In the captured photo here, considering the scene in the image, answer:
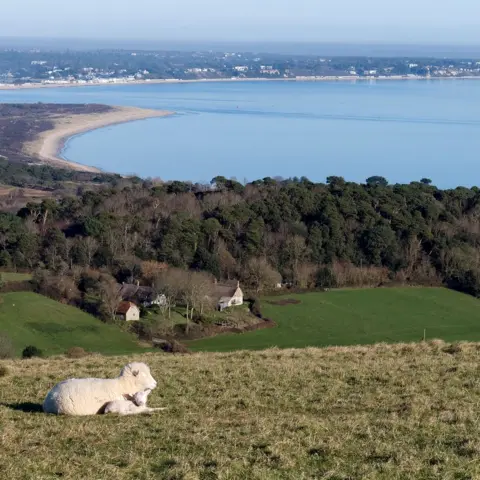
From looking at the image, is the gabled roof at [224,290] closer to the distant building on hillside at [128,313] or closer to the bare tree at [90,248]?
the distant building on hillside at [128,313]

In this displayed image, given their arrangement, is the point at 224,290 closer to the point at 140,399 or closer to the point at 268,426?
the point at 140,399

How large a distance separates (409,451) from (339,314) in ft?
70.7

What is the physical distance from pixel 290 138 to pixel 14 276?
6194cm

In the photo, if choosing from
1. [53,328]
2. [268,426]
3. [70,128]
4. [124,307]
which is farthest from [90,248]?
[70,128]

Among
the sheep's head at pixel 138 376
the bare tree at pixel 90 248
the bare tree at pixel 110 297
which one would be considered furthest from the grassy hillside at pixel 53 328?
the sheep's head at pixel 138 376

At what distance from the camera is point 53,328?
2442 centimetres

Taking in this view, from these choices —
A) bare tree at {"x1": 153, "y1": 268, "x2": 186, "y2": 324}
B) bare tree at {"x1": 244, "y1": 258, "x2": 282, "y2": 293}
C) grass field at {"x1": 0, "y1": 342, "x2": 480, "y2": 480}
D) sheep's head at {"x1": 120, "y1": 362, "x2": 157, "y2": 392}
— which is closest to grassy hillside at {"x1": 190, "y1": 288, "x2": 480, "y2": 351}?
bare tree at {"x1": 244, "y1": 258, "x2": 282, "y2": 293}

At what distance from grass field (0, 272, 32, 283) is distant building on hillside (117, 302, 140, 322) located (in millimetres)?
4902

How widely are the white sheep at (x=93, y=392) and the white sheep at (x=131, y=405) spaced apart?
1.9 inches

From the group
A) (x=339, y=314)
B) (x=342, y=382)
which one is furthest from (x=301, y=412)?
(x=339, y=314)

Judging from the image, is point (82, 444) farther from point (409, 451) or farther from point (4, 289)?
point (4, 289)

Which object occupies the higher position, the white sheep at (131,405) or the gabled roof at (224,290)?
the white sheep at (131,405)

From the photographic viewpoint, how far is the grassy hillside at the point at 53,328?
894 inches

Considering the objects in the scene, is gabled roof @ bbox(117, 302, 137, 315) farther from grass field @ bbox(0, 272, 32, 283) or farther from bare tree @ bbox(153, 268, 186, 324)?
grass field @ bbox(0, 272, 32, 283)
